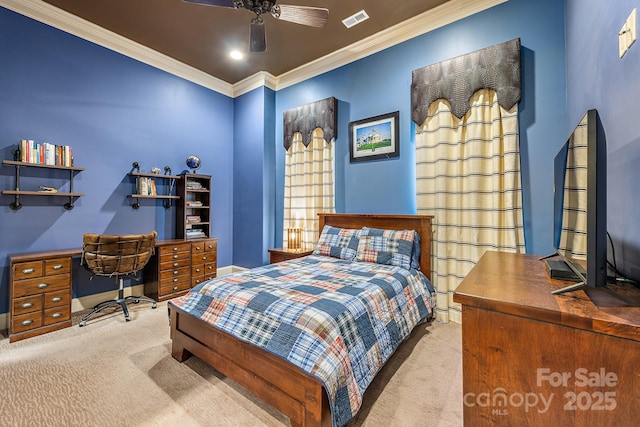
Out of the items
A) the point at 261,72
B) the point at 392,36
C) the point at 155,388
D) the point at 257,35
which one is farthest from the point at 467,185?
the point at 261,72

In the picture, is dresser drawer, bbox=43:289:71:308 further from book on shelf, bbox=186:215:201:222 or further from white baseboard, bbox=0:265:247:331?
book on shelf, bbox=186:215:201:222

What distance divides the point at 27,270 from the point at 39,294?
253 millimetres

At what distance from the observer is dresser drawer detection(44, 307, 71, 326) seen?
102 inches

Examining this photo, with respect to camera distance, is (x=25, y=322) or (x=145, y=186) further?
(x=145, y=186)

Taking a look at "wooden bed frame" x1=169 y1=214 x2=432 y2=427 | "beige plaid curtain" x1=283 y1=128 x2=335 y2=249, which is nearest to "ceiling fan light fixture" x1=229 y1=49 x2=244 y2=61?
"beige plaid curtain" x1=283 y1=128 x2=335 y2=249

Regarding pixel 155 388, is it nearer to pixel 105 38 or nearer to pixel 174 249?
pixel 174 249

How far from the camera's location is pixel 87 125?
3248mm

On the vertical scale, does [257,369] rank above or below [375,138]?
below

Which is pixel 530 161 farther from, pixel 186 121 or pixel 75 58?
pixel 75 58

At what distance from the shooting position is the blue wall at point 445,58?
2457 millimetres

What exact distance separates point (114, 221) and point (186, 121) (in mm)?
1823

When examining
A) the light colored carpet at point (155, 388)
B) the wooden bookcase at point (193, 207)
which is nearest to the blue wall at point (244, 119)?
the wooden bookcase at point (193, 207)

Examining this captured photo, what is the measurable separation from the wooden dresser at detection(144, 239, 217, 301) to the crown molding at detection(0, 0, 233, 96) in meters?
2.57

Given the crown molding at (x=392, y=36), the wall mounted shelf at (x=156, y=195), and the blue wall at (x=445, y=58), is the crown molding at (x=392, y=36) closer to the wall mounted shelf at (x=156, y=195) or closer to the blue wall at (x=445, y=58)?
the blue wall at (x=445, y=58)
